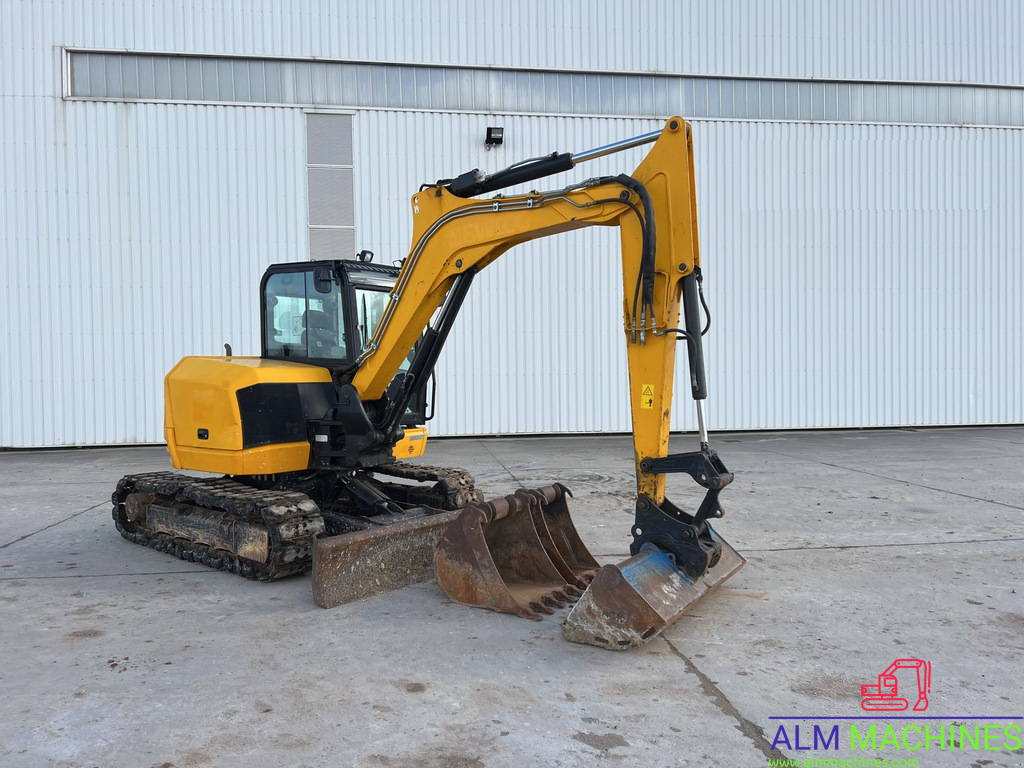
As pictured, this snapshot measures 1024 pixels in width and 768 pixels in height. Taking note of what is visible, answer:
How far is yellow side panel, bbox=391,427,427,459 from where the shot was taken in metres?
7.08

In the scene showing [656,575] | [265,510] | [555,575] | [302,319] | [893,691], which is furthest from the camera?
[302,319]

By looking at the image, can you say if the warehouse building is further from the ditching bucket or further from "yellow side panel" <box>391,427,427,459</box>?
the ditching bucket

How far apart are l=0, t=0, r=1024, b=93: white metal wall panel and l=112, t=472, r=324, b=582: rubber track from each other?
11079mm

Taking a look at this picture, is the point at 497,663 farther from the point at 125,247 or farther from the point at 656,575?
the point at 125,247

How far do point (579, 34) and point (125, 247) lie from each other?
392 inches

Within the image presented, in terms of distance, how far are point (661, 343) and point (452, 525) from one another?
186cm

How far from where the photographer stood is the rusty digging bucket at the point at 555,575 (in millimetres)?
4391

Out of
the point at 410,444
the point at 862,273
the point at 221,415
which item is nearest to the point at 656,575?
the point at 410,444

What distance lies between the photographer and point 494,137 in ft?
51.1

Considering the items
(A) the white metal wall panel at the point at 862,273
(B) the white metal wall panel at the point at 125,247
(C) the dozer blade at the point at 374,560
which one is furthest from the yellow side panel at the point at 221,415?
A: (A) the white metal wall panel at the point at 862,273

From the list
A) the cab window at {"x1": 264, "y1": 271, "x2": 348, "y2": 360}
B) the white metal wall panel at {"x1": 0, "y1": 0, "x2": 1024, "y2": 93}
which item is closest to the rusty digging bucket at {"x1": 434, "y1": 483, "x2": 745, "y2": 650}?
the cab window at {"x1": 264, "y1": 271, "x2": 348, "y2": 360}

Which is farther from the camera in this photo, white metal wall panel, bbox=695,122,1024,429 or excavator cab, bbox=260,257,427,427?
white metal wall panel, bbox=695,122,1024,429

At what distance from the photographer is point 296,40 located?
49.3 feet

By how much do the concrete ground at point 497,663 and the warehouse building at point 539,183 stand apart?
8584 millimetres
